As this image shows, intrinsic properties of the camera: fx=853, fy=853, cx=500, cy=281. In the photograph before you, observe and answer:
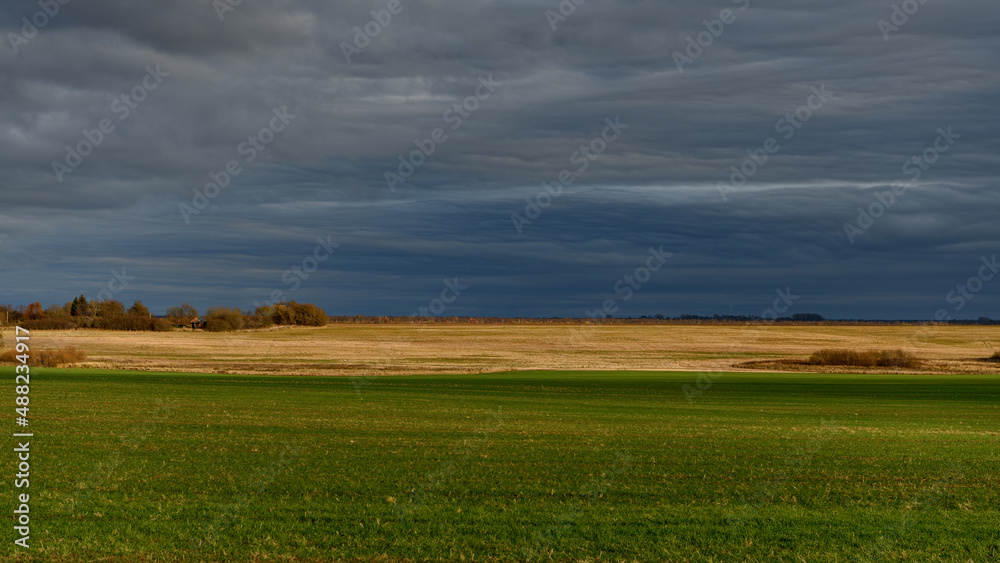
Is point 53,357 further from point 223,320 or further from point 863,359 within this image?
point 223,320

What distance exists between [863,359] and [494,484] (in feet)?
263

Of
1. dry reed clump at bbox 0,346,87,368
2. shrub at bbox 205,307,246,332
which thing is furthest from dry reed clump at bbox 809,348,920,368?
shrub at bbox 205,307,246,332

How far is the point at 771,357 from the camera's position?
96688 millimetres

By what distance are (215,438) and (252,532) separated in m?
11.5

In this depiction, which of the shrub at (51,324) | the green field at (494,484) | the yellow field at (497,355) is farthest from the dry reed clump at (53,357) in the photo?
the shrub at (51,324)

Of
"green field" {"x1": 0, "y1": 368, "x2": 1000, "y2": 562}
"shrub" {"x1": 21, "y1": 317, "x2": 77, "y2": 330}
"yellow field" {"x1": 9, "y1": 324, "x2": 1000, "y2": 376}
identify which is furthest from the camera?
"shrub" {"x1": 21, "y1": 317, "x2": 77, "y2": 330}

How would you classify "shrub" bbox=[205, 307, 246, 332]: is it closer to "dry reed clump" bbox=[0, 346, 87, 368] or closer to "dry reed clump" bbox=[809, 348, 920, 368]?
"dry reed clump" bbox=[0, 346, 87, 368]

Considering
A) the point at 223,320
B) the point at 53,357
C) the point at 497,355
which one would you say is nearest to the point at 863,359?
the point at 497,355

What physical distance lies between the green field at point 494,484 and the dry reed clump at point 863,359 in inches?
2169

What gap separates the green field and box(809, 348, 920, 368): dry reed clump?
55.1 metres

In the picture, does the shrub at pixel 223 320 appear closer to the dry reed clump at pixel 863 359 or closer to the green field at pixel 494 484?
the dry reed clump at pixel 863 359

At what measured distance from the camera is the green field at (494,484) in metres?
12.2

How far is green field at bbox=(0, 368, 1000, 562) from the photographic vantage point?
40.0ft

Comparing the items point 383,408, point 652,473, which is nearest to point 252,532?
point 652,473
